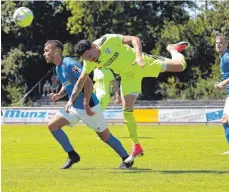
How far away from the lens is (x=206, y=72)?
2312 inches

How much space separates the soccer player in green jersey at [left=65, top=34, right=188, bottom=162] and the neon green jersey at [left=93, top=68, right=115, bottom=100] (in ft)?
27.3

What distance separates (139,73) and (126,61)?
17.5 inches

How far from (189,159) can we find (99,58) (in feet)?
11.8

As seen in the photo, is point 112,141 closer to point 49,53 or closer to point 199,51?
point 49,53

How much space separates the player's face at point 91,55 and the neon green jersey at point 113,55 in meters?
0.20

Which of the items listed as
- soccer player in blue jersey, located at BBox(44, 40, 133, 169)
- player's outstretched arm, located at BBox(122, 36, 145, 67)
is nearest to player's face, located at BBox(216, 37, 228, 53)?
player's outstretched arm, located at BBox(122, 36, 145, 67)

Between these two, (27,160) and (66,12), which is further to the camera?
(66,12)

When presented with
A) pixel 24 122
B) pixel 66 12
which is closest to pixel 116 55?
pixel 24 122

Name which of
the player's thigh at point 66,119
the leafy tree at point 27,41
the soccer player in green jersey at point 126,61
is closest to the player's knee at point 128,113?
the soccer player in green jersey at point 126,61

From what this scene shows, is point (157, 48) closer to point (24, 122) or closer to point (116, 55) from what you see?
point (24, 122)

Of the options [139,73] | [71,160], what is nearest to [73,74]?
[139,73]

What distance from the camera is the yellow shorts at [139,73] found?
38.8ft

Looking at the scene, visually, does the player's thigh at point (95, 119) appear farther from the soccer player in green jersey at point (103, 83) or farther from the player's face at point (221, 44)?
the soccer player in green jersey at point (103, 83)

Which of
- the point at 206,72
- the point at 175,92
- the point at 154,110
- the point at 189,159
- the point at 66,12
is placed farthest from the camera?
the point at 66,12
